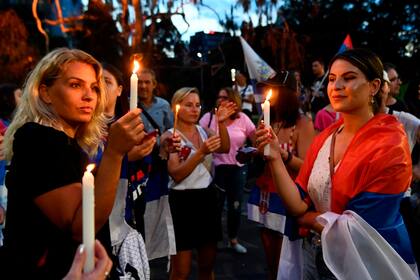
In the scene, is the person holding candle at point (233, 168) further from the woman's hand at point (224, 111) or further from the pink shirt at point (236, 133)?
the woman's hand at point (224, 111)

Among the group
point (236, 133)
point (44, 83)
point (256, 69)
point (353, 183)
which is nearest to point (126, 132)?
point (44, 83)

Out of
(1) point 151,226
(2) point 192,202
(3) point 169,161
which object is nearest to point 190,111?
(3) point 169,161

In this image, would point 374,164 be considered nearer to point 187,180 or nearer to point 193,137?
point 187,180

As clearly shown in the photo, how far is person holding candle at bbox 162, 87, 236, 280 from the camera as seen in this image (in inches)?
164

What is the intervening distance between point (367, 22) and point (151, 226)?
2514cm

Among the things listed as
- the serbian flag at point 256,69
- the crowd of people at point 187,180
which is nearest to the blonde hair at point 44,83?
the crowd of people at point 187,180

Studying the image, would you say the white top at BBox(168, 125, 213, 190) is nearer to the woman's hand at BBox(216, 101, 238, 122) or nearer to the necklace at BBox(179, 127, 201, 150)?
the necklace at BBox(179, 127, 201, 150)

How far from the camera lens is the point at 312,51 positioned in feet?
85.2

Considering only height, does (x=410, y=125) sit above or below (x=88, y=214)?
below

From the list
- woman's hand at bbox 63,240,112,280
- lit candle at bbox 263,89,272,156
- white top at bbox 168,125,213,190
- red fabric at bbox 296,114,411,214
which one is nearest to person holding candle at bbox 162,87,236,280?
white top at bbox 168,125,213,190

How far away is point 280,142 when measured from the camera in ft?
13.7

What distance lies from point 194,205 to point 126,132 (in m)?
2.62

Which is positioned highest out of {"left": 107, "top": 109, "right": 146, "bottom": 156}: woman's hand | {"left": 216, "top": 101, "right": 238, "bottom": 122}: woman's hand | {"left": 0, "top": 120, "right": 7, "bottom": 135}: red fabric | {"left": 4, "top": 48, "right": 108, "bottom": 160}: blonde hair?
{"left": 4, "top": 48, "right": 108, "bottom": 160}: blonde hair

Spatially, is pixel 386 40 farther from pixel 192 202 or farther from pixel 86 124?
pixel 86 124
